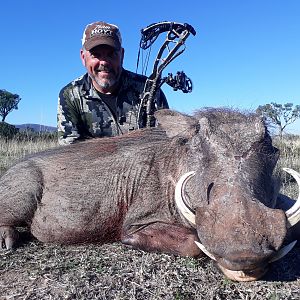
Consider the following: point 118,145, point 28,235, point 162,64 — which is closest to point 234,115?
point 118,145

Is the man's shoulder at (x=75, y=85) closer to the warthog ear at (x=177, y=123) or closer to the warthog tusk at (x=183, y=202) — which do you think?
the warthog ear at (x=177, y=123)

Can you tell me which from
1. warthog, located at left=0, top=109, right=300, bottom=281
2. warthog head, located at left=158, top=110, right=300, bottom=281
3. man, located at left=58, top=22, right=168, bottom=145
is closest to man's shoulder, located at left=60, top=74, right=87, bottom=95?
man, located at left=58, top=22, right=168, bottom=145

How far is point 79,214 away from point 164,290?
146 centimetres

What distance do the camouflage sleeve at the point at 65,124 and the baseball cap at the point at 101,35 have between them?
66 cm

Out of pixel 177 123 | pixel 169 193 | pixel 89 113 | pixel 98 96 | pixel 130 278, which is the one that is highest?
pixel 98 96

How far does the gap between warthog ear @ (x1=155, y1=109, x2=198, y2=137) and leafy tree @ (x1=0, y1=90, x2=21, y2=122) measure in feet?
139

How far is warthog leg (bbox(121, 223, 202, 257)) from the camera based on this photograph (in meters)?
3.38

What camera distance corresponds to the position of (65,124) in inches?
232

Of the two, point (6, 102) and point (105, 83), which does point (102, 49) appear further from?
point (6, 102)

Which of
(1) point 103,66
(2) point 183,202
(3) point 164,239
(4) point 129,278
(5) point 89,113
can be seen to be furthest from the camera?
(5) point 89,113

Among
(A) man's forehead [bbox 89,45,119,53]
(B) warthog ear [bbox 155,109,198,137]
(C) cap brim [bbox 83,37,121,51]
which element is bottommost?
(B) warthog ear [bbox 155,109,198,137]

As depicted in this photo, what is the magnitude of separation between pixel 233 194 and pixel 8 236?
1947 mm

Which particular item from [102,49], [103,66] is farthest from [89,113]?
[102,49]

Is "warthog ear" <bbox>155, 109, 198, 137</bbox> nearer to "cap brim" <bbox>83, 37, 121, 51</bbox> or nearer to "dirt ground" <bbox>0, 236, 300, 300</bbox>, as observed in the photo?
"dirt ground" <bbox>0, 236, 300, 300</bbox>
